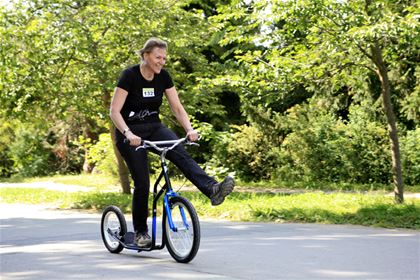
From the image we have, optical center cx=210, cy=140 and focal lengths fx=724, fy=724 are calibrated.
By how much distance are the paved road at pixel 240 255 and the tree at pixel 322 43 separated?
2.59 meters

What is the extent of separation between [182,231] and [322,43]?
210 inches

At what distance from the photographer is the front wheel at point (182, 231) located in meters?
6.32

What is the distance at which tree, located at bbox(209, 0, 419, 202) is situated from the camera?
10.2 metres

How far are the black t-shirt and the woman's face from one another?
138 mm

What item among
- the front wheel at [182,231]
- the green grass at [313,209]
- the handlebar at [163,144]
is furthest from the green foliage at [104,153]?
the front wheel at [182,231]

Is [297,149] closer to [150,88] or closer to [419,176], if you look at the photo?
[419,176]

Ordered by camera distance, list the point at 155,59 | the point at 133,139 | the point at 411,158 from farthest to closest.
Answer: the point at 411,158 < the point at 155,59 < the point at 133,139

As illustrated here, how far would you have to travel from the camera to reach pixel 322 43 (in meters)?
10.9

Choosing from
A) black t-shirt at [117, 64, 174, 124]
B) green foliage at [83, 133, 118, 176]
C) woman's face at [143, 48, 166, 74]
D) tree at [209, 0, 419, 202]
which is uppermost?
tree at [209, 0, 419, 202]

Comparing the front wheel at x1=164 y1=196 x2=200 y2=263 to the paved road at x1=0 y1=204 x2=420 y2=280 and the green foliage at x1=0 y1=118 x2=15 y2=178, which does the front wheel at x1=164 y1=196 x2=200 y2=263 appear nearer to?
the paved road at x1=0 y1=204 x2=420 y2=280

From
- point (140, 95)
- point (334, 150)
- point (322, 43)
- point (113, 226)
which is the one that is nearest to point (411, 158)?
point (334, 150)

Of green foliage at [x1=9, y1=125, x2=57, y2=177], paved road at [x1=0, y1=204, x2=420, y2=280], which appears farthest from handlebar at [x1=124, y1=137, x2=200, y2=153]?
green foliage at [x1=9, y1=125, x2=57, y2=177]

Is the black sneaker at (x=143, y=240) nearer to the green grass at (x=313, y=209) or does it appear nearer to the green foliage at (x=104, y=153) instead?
the green grass at (x=313, y=209)

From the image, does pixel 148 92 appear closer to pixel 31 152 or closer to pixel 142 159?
pixel 142 159
